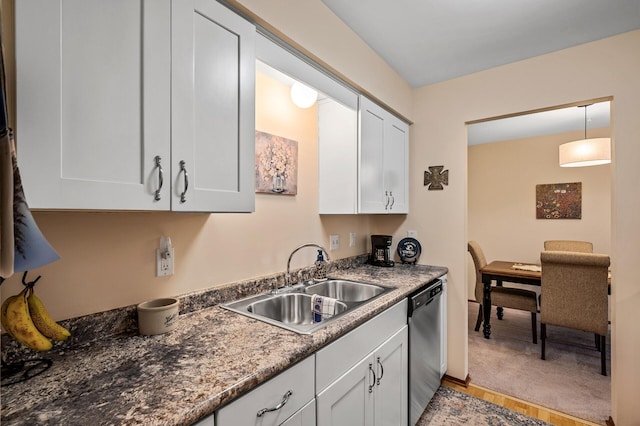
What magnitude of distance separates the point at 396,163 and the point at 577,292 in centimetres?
202

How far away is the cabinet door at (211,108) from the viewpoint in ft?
3.20

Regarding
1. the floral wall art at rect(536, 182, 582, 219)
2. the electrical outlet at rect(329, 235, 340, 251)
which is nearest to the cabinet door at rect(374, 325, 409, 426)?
the electrical outlet at rect(329, 235, 340, 251)

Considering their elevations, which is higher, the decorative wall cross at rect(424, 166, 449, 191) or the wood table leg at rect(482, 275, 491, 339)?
the decorative wall cross at rect(424, 166, 449, 191)

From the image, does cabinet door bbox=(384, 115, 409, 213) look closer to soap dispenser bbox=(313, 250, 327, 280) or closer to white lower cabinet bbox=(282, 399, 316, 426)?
soap dispenser bbox=(313, 250, 327, 280)

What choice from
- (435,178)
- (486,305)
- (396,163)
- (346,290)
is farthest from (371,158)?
(486,305)

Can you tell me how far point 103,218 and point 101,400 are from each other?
0.62 m

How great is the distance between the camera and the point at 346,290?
196 cm

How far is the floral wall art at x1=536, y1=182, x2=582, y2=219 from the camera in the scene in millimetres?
4000

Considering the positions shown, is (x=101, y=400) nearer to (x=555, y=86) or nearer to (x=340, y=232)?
(x=340, y=232)

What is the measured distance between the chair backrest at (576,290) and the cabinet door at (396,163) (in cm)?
149

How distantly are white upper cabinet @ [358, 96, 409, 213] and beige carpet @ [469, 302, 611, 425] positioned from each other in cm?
157

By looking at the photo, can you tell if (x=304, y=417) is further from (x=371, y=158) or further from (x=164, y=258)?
(x=371, y=158)

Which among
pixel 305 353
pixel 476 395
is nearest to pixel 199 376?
pixel 305 353

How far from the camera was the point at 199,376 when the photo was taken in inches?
32.4
